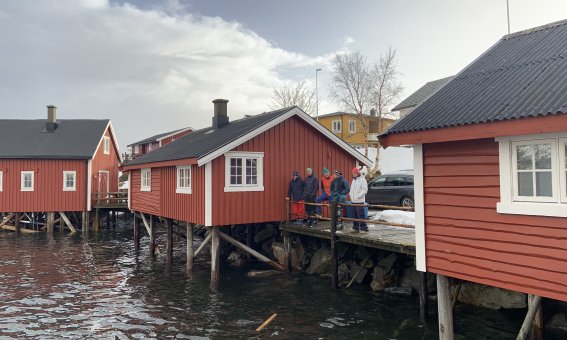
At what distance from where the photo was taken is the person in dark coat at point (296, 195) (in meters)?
14.2

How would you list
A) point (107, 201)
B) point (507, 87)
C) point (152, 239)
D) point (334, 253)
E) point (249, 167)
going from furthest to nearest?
point (107, 201) → point (152, 239) → point (249, 167) → point (334, 253) → point (507, 87)

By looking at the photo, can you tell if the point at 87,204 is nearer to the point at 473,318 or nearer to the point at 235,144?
the point at 235,144

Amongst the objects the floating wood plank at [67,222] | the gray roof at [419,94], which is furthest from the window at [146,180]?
the gray roof at [419,94]

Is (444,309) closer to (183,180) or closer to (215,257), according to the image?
(215,257)

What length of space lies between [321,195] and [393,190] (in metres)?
5.12

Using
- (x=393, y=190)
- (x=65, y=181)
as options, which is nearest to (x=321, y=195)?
(x=393, y=190)

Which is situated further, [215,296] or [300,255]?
[300,255]

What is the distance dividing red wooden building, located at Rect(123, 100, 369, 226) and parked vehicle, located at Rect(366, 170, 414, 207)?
7.78 ft

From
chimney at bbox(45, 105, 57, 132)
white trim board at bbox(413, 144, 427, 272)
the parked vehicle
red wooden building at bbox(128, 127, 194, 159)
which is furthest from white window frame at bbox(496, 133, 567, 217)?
red wooden building at bbox(128, 127, 194, 159)

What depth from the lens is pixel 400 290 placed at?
441 inches

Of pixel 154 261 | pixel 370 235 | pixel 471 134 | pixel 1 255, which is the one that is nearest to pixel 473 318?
pixel 370 235

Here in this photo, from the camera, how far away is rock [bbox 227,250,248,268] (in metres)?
15.8

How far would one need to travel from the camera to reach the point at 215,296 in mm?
11969

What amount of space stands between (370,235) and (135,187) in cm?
1348
